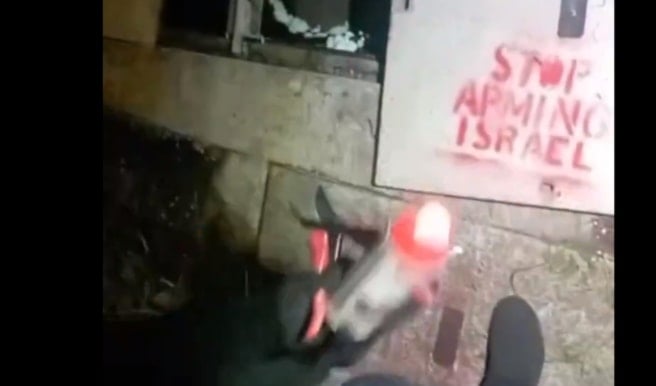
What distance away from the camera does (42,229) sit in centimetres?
116

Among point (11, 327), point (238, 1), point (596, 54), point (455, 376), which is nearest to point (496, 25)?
point (596, 54)

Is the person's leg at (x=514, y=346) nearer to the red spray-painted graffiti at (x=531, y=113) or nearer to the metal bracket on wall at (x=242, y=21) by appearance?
the red spray-painted graffiti at (x=531, y=113)

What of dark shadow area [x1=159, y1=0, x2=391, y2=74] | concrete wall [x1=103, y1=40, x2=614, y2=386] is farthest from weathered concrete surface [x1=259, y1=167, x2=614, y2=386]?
dark shadow area [x1=159, y1=0, x2=391, y2=74]

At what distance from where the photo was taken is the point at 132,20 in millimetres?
1172

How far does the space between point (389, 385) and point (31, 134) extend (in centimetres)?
51

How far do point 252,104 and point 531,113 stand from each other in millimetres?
318

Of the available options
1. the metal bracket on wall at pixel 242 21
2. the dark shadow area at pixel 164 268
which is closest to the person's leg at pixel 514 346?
the dark shadow area at pixel 164 268

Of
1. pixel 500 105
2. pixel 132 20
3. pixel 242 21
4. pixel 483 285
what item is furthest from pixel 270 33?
pixel 483 285

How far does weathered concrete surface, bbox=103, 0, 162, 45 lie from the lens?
1168mm

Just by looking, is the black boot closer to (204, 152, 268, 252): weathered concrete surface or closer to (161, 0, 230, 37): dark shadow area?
(204, 152, 268, 252): weathered concrete surface

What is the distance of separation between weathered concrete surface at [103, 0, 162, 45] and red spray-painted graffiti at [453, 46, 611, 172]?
37cm

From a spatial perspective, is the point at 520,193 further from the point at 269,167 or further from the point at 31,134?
the point at 31,134

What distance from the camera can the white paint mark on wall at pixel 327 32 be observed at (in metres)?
1.12

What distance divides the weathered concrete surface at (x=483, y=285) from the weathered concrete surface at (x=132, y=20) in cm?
22
